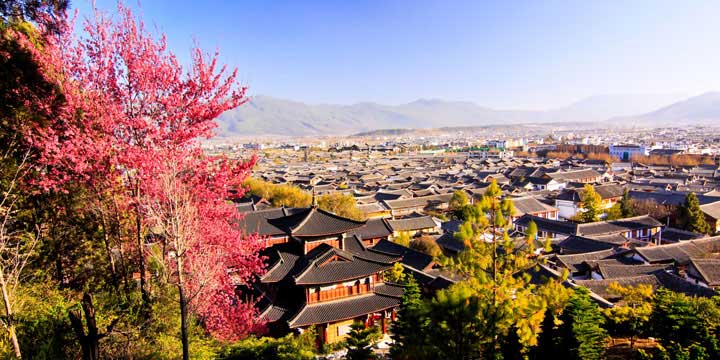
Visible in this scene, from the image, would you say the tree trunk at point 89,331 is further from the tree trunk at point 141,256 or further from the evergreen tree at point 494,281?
the evergreen tree at point 494,281

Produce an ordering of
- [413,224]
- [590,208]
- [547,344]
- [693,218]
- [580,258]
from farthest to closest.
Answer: [413,224] → [590,208] → [693,218] → [580,258] → [547,344]

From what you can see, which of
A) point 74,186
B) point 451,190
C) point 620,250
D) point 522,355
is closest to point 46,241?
point 74,186

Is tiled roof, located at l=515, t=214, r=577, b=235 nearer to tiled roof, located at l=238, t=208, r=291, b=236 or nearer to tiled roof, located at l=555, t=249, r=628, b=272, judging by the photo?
tiled roof, located at l=555, t=249, r=628, b=272

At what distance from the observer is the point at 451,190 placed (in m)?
49.3

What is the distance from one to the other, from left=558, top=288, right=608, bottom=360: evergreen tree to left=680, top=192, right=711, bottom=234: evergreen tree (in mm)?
25374

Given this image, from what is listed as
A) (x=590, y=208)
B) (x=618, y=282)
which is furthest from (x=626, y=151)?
(x=618, y=282)

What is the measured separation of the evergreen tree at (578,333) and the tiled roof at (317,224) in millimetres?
6643

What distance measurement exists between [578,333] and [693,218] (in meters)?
26.5

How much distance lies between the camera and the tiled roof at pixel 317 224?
1404 centimetres

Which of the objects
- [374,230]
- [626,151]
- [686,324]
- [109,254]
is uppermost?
[109,254]

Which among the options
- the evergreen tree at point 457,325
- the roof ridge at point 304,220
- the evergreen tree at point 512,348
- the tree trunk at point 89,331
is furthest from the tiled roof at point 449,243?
the tree trunk at point 89,331

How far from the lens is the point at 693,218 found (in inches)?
1140

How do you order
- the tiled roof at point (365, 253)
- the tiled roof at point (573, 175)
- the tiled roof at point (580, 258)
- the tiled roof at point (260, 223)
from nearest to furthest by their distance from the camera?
the tiled roof at point (365, 253), the tiled roof at point (260, 223), the tiled roof at point (580, 258), the tiled roof at point (573, 175)

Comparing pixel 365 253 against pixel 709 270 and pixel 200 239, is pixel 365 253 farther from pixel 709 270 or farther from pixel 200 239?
pixel 709 270
